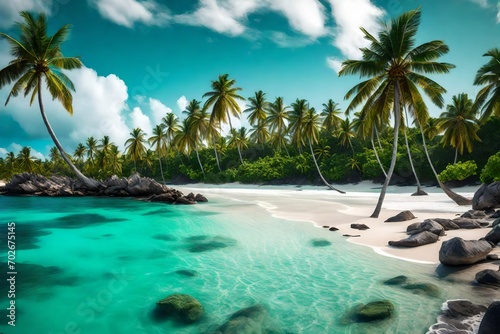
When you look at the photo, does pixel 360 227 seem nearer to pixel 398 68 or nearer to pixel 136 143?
pixel 398 68

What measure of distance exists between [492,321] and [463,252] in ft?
11.5

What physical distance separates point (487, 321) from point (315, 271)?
3.97 metres

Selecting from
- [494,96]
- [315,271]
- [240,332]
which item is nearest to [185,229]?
[315,271]

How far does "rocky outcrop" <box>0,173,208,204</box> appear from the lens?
25969 millimetres

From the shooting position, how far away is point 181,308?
5117 mm

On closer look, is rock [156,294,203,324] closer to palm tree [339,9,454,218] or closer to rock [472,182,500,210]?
palm tree [339,9,454,218]

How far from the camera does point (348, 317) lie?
4.84 m

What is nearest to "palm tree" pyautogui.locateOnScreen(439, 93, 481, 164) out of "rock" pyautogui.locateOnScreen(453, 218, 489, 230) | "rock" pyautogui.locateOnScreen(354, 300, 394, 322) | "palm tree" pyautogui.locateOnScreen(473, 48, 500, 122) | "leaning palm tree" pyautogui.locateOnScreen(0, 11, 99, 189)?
"palm tree" pyautogui.locateOnScreen(473, 48, 500, 122)

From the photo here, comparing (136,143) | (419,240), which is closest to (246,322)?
(419,240)

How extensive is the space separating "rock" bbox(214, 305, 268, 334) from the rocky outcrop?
64.4ft

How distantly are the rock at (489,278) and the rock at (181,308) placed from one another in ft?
18.0

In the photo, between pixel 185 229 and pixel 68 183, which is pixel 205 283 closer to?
pixel 185 229

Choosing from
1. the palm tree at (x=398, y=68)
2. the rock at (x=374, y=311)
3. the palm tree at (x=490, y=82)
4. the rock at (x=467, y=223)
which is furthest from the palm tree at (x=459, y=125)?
the rock at (x=374, y=311)

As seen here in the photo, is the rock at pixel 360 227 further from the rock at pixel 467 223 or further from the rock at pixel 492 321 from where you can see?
the rock at pixel 492 321
